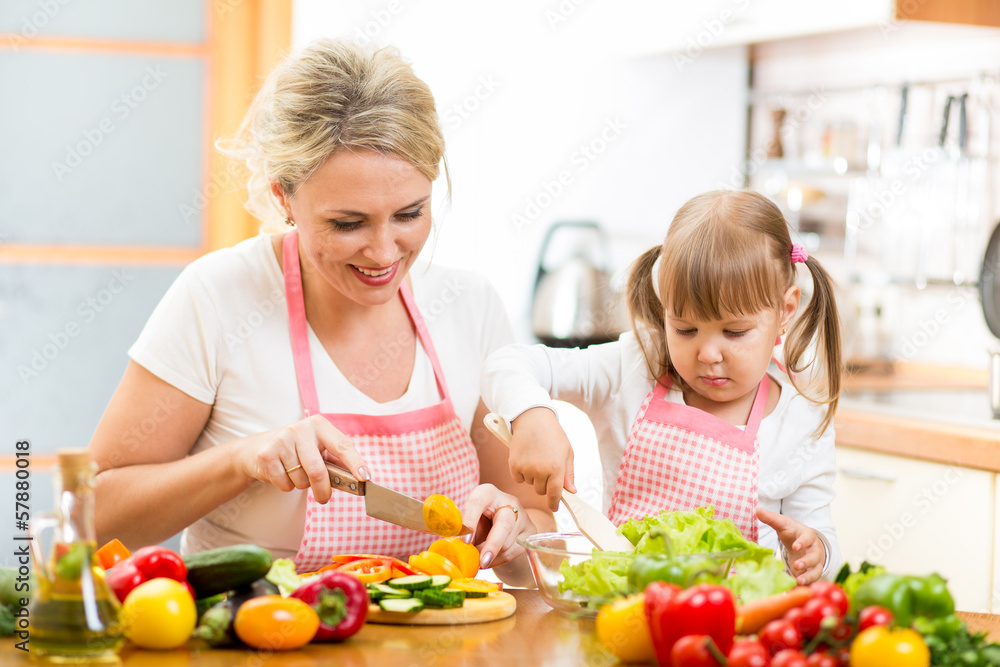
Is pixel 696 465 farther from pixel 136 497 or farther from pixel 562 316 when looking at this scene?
pixel 562 316

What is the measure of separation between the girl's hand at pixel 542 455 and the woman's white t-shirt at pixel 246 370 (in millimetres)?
328

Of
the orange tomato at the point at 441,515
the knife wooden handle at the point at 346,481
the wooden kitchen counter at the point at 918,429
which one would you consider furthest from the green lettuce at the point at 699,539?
the wooden kitchen counter at the point at 918,429

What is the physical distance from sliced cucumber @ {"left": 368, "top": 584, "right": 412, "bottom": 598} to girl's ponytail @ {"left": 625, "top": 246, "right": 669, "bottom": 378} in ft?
1.85

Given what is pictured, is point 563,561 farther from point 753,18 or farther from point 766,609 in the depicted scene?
point 753,18

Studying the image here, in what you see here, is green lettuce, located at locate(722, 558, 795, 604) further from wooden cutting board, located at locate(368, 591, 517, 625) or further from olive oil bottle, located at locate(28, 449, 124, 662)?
olive oil bottle, located at locate(28, 449, 124, 662)

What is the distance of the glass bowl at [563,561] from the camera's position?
1075 millimetres

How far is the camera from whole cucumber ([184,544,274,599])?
986mm

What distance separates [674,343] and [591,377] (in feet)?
0.58

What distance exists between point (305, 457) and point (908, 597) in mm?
671

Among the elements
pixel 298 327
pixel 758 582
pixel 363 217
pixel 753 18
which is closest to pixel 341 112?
pixel 363 217

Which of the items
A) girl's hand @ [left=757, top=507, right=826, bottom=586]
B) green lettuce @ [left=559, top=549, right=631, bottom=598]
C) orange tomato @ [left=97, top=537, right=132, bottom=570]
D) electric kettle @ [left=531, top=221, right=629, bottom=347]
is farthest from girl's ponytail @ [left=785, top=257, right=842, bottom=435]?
electric kettle @ [left=531, top=221, right=629, bottom=347]

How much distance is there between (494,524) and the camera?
1.34 meters

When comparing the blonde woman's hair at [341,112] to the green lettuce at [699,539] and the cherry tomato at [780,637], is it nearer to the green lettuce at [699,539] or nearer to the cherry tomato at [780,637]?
the green lettuce at [699,539]

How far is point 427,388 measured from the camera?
155 centimetres
